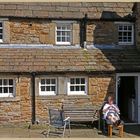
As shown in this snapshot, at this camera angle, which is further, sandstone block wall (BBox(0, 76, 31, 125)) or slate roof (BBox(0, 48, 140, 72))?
slate roof (BBox(0, 48, 140, 72))

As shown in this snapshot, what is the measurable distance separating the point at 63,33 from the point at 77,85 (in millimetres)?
3029

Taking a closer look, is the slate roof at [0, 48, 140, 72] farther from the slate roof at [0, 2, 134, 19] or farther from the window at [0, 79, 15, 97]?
the slate roof at [0, 2, 134, 19]

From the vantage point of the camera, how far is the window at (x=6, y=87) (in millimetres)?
18531

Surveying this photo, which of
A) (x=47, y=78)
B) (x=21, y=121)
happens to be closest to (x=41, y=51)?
(x=47, y=78)

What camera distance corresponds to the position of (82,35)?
20.6 metres

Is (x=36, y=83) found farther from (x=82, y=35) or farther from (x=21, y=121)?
(x=82, y=35)

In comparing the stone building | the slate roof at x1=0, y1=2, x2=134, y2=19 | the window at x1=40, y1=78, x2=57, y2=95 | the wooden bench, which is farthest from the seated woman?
the slate roof at x1=0, y1=2, x2=134, y2=19

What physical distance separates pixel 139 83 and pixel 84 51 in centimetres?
294

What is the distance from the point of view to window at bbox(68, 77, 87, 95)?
1891cm

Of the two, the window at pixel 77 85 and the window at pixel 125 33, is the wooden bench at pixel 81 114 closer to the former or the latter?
the window at pixel 77 85

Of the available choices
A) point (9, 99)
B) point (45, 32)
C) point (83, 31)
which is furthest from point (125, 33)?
point (9, 99)

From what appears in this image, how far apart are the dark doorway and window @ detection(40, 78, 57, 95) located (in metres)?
3.58

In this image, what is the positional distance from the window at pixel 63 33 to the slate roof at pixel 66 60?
0.73 metres

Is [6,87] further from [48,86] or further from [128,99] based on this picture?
[128,99]
